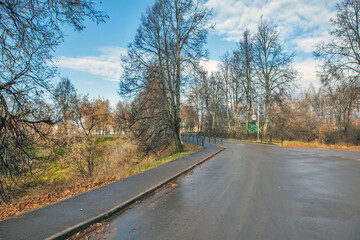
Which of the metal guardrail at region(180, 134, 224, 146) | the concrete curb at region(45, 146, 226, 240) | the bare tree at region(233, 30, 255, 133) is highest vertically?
the bare tree at region(233, 30, 255, 133)

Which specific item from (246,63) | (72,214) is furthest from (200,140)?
(72,214)

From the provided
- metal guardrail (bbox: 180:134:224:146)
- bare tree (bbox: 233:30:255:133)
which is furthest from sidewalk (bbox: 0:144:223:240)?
bare tree (bbox: 233:30:255:133)

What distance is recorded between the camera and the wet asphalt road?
367cm

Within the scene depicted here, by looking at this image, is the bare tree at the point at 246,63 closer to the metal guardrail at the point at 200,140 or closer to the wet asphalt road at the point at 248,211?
the metal guardrail at the point at 200,140

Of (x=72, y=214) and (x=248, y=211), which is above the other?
(x=248, y=211)

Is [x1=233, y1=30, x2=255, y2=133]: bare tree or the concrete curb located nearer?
the concrete curb

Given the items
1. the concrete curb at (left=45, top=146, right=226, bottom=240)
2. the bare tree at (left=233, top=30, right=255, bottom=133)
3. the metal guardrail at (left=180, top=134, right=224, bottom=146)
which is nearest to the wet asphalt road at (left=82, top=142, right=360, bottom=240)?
the concrete curb at (left=45, top=146, right=226, bottom=240)

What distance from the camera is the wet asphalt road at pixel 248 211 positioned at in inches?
145

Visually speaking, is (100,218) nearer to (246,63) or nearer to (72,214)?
(72,214)

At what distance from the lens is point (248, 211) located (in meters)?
4.59

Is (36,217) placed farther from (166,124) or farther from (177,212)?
(166,124)

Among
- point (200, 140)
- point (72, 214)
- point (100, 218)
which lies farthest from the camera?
point (200, 140)

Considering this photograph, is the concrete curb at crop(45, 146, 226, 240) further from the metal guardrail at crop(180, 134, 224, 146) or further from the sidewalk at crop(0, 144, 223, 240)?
the metal guardrail at crop(180, 134, 224, 146)

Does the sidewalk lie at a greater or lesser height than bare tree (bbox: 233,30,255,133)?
lesser
